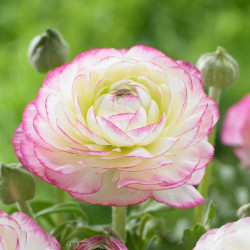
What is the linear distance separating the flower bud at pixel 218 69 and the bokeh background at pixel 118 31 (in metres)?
0.53

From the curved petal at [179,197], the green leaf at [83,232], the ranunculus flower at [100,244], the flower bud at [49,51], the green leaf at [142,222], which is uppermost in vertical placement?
the flower bud at [49,51]

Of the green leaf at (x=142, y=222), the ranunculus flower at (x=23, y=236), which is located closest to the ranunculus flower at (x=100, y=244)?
the ranunculus flower at (x=23, y=236)

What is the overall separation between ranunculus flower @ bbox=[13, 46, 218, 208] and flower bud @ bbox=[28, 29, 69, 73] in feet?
0.29

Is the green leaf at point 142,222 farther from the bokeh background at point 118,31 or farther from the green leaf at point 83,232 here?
the bokeh background at point 118,31

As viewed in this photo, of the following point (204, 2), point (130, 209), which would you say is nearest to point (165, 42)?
point (204, 2)

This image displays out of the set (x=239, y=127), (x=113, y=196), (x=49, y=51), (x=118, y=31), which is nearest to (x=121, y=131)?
(x=113, y=196)

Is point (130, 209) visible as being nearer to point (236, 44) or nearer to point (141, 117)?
point (141, 117)

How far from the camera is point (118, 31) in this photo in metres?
1.06

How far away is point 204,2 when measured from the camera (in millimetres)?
1122

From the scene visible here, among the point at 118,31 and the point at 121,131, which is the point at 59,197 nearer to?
the point at 121,131

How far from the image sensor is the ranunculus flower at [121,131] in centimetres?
25

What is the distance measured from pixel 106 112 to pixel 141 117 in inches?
0.9

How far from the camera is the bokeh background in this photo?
0.91m

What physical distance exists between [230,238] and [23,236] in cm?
9
